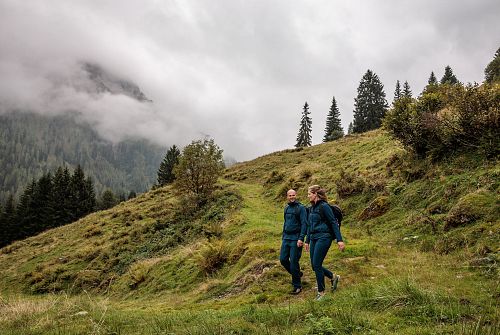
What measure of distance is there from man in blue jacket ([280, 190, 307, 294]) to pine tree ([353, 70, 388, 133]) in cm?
6259

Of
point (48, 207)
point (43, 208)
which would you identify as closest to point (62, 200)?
point (48, 207)

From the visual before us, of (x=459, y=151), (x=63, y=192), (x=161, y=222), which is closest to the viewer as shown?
(x=459, y=151)

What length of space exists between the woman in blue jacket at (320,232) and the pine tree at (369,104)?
63284 mm

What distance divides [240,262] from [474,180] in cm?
826

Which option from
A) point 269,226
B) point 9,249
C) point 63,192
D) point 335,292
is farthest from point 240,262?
point 63,192

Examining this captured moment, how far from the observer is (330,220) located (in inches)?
310

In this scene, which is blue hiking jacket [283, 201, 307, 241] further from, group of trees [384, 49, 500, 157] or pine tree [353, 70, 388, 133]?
pine tree [353, 70, 388, 133]

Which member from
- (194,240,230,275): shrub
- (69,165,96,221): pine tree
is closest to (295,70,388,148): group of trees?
(69,165,96,221): pine tree

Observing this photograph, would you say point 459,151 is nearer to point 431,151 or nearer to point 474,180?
point 431,151

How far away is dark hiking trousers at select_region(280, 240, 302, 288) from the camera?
870 centimetres

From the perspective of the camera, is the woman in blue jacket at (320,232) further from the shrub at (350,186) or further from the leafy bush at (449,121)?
the shrub at (350,186)

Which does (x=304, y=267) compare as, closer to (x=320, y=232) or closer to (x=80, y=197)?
(x=320, y=232)

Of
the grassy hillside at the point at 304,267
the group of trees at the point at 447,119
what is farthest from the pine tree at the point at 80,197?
the group of trees at the point at 447,119

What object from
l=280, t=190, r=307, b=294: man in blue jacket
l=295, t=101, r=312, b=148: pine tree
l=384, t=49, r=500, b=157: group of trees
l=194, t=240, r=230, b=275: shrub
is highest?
l=295, t=101, r=312, b=148: pine tree
